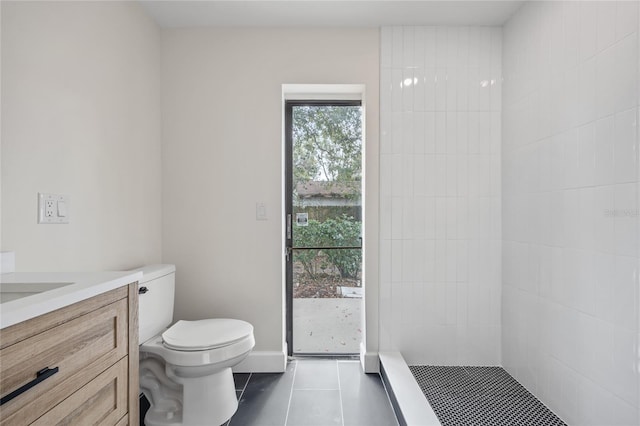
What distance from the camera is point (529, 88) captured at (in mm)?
1888

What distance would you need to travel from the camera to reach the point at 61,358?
29.9 inches

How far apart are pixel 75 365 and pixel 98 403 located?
17 centimetres

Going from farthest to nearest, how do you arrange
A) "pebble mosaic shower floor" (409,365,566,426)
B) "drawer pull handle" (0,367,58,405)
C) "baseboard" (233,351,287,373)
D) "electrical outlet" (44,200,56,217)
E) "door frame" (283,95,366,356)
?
"door frame" (283,95,366,356), "baseboard" (233,351,287,373), "pebble mosaic shower floor" (409,365,566,426), "electrical outlet" (44,200,56,217), "drawer pull handle" (0,367,58,405)

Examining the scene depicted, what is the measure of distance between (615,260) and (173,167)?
2.32 metres

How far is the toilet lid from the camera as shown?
5.06 feet

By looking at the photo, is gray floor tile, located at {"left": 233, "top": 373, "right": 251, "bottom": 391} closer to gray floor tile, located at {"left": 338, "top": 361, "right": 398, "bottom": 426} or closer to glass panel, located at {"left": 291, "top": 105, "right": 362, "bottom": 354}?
glass panel, located at {"left": 291, "top": 105, "right": 362, "bottom": 354}

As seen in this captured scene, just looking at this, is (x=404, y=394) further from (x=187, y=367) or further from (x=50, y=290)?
(x=50, y=290)

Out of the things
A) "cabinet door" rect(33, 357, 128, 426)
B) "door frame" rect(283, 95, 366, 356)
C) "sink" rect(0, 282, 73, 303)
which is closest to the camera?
"cabinet door" rect(33, 357, 128, 426)

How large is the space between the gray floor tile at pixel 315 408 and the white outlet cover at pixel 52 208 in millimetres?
1368

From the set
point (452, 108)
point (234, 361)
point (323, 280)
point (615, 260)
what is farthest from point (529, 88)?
point (234, 361)

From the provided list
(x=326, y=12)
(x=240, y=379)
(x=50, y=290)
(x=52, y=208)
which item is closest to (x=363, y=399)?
(x=240, y=379)

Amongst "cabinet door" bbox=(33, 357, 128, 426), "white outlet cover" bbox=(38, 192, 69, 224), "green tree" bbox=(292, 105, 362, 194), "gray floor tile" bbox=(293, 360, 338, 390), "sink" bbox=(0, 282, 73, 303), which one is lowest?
"gray floor tile" bbox=(293, 360, 338, 390)

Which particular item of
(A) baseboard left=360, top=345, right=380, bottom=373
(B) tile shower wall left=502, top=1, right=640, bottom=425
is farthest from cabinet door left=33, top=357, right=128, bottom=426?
(B) tile shower wall left=502, top=1, right=640, bottom=425

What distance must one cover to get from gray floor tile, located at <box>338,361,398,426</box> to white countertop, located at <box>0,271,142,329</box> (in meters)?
1.30
